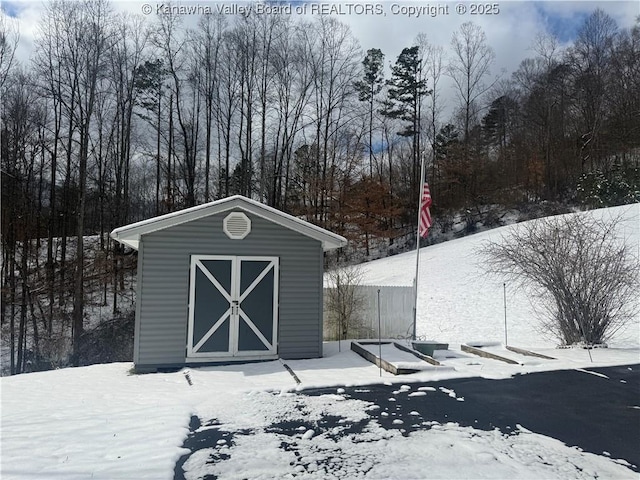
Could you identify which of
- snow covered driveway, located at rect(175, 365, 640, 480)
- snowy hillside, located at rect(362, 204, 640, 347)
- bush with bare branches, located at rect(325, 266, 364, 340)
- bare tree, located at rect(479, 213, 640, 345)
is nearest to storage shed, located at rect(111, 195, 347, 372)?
snow covered driveway, located at rect(175, 365, 640, 480)

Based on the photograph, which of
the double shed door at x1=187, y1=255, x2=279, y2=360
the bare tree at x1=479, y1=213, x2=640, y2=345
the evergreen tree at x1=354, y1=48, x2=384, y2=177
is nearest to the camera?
the double shed door at x1=187, y1=255, x2=279, y2=360

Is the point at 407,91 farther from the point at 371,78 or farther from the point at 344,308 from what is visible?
the point at 344,308

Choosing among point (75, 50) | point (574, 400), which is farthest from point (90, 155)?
point (574, 400)

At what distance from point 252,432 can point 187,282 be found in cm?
383

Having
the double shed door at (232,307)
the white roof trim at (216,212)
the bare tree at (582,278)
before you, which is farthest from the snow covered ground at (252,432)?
the white roof trim at (216,212)

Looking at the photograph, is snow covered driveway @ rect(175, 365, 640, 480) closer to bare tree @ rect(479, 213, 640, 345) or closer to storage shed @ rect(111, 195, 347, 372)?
storage shed @ rect(111, 195, 347, 372)

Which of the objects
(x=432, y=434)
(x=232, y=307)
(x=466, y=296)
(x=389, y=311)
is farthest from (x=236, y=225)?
(x=466, y=296)

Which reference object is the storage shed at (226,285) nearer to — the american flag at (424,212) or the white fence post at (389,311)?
the american flag at (424,212)

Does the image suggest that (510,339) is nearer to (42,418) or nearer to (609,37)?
(42,418)

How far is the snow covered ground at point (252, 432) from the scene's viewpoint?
11.2 ft

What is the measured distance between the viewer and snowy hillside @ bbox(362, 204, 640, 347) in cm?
1169

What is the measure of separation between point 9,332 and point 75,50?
11694 millimetres

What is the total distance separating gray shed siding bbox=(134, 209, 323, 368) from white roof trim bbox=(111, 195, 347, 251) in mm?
113

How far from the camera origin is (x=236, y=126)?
78.1 ft
